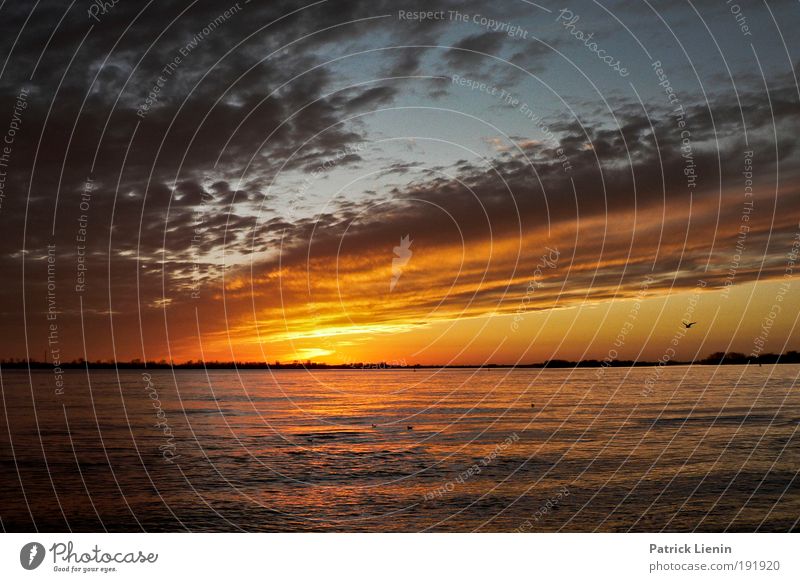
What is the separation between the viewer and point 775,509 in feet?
110

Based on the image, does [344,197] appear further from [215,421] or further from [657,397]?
[657,397]

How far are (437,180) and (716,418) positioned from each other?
45.6 m

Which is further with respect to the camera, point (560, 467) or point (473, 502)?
point (560, 467)
